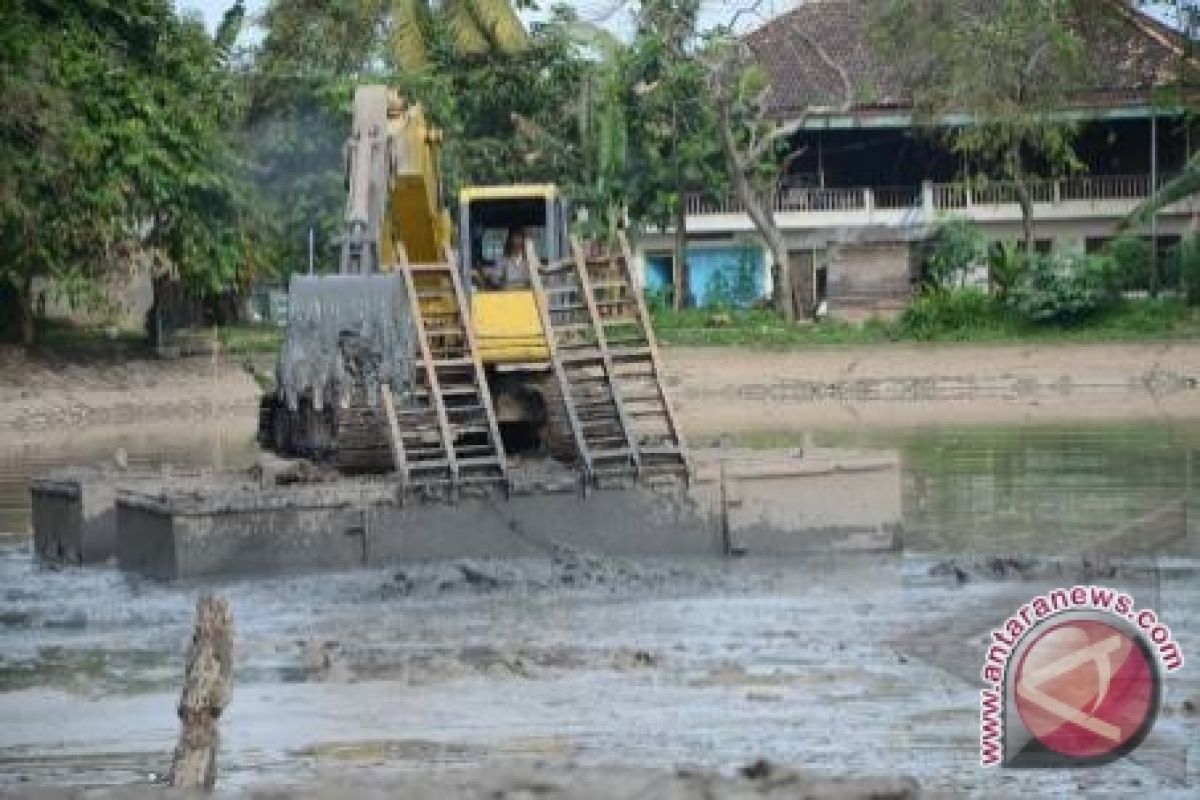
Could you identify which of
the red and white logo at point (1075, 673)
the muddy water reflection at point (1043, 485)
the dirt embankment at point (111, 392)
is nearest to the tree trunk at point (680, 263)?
the dirt embankment at point (111, 392)

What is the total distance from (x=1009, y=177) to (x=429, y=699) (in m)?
42.7

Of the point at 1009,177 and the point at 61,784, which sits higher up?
the point at 1009,177

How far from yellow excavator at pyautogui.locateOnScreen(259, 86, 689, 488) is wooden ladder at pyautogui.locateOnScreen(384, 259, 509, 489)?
0.06 ft

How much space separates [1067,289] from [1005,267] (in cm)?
306

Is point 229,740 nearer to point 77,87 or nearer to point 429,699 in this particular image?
point 429,699

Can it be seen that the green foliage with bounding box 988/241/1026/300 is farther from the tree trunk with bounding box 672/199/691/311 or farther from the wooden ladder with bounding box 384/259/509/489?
the wooden ladder with bounding box 384/259/509/489

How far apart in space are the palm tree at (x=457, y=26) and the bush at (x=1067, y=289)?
10515 millimetres

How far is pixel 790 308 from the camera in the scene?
167ft

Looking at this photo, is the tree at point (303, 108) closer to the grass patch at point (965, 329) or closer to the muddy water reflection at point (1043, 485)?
the grass patch at point (965, 329)

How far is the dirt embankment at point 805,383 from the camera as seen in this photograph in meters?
42.0

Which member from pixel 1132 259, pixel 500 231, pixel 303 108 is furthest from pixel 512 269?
pixel 1132 259

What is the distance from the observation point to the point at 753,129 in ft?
171

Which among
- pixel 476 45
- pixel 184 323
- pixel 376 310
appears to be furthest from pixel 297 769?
pixel 184 323

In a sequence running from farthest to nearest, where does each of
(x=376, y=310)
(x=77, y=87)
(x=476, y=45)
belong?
(x=476, y=45), (x=77, y=87), (x=376, y=310)
